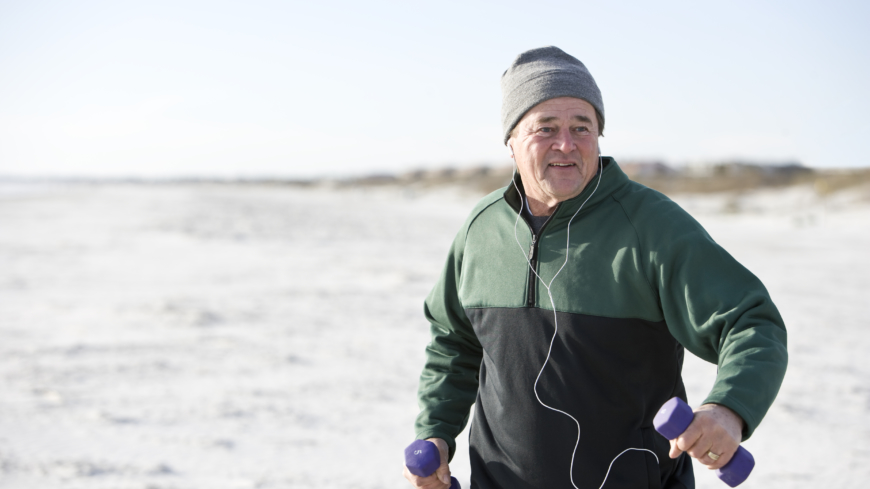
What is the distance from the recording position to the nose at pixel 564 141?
1628 millimetres

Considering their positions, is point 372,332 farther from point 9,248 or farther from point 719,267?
point 9,248

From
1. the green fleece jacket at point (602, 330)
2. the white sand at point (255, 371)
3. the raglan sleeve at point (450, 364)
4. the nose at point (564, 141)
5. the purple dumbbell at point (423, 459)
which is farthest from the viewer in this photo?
the white sand at point (255, 371)

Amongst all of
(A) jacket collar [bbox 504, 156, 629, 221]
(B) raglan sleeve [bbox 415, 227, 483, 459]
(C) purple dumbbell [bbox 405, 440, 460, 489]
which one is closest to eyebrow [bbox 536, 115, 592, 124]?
(A) jacket collar [bbox 504, 156, 629, 221]

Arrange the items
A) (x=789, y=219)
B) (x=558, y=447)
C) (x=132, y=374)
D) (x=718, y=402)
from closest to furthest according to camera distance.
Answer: (x=718, y=402), (x=558, y=447), (x=132, y=374), (x=789, y=219)

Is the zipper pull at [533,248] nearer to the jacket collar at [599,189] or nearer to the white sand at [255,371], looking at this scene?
the jacket collar at [599,189]

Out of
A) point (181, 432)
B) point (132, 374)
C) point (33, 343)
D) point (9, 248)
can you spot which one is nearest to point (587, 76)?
point (181, 432)

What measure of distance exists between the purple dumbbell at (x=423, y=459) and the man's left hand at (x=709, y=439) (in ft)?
2.42

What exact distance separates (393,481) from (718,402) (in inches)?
96.9

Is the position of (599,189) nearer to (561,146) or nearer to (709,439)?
(561,146)

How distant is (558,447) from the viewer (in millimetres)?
1641

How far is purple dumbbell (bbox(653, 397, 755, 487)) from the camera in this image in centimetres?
120

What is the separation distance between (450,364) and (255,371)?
3469 millimetres

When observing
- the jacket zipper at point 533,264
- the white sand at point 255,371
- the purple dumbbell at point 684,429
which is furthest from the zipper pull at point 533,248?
the white sand at point 255,371

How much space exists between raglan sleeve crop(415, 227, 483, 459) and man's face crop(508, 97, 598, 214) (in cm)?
37
